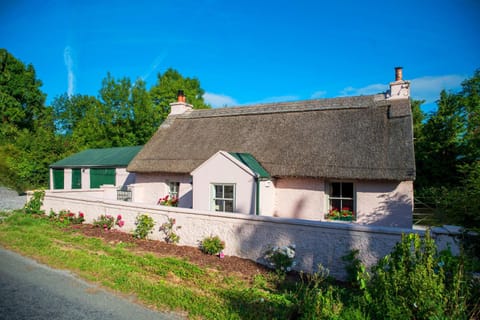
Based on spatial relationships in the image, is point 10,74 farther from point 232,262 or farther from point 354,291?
point 354,291

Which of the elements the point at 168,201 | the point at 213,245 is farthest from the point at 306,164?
the point at 168,201

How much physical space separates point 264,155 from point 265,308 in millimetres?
8626

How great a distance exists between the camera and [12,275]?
660 cm

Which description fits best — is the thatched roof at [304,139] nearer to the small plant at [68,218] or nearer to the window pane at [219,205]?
the window pane at [219,205]

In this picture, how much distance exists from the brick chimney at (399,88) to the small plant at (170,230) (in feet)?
34.5

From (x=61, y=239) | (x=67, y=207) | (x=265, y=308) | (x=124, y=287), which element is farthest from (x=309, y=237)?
(x=67, y=207)

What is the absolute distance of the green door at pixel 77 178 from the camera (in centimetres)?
2530

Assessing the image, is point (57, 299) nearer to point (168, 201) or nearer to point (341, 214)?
point (341, 214)

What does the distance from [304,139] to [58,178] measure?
22943 mm

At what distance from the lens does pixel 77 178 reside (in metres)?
25.5

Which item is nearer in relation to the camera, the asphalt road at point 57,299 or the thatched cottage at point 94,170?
the asphalt road at point 57,299

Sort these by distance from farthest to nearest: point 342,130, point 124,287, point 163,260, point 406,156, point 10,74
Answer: point 10,74
point 342,130
point 406,156
point 163,260
point 124,287

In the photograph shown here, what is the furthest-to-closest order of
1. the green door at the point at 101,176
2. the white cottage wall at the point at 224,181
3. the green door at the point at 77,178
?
1. the green door at the point at 77,178
2. the green door at the point at 101,176
3. the white cottage wall at the point at 224,181

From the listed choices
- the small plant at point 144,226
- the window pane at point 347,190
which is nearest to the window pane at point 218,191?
the small plant at point 144,226
